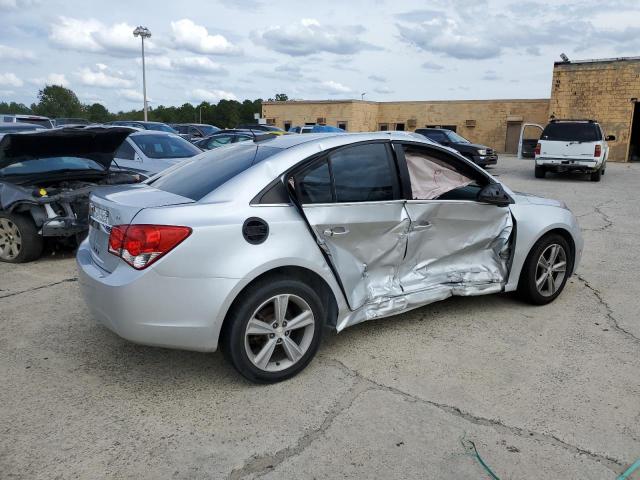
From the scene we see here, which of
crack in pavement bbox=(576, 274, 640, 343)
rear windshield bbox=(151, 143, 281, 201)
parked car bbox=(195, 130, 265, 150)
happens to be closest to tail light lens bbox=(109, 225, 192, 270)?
rear windshield bbox=(151, 143, 281, 201)

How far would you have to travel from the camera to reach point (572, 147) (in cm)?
1619

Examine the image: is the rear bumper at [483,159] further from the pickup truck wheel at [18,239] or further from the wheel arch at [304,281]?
the wheel arch at [304,281]

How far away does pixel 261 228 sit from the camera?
10.8ft

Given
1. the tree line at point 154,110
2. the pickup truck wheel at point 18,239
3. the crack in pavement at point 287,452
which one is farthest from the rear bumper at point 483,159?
the tree line at point 154,110

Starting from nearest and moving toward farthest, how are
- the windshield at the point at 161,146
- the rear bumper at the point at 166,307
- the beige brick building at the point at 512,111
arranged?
1. the rear bumper at the point at 166,307
2. the windshield at the point at 161,146
3. the beige brick building at the point at 512,111

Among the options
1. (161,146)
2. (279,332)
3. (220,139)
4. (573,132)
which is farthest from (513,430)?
(573,132)

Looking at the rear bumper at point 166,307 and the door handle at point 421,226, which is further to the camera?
the door handle at point 421,226

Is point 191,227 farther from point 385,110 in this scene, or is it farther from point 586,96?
point 385,110

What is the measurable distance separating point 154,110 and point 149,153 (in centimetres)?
10178

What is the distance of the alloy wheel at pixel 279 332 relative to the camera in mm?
3314

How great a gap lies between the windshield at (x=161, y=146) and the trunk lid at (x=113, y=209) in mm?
5468

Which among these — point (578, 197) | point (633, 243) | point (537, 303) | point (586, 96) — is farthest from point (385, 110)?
point (537, 303)

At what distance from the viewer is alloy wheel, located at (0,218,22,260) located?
6.36m

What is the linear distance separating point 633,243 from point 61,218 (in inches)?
311
